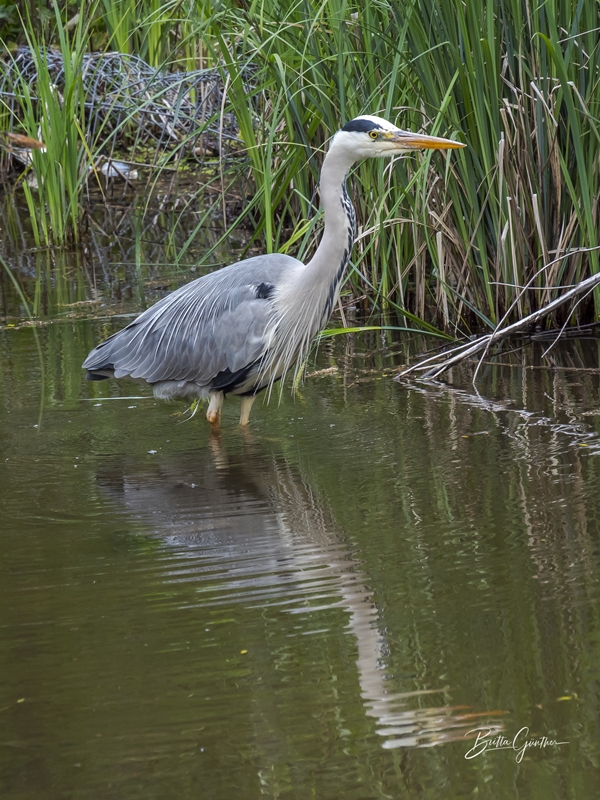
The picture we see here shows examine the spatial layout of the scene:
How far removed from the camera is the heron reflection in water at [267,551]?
263 centimetres

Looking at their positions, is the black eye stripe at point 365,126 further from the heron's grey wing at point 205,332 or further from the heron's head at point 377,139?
the heron's grey wing at point 205,332

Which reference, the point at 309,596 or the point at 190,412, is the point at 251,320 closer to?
the point at 190,412

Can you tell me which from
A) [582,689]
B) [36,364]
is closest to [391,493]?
[582,689]

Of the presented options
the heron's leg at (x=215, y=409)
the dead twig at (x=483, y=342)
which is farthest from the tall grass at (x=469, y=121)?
the heron's leg at (x=215, y=409)

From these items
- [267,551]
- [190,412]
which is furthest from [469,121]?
[267,551]

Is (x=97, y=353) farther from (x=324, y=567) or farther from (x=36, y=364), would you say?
(x=324, y=567)

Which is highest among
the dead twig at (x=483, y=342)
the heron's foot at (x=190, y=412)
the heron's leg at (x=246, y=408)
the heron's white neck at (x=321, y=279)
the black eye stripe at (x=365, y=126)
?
the black eye stripe at (x=365, y=126)

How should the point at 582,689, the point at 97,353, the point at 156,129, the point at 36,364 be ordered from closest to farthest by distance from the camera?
the point at 582,689 → the point at 97,353 → the point at 36,364 → the point at 156,129

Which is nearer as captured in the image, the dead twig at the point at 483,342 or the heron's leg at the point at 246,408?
the dead twig at the point at 483,342

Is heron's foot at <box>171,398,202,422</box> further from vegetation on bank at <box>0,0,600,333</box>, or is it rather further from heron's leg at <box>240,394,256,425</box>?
vegetation on bank at <box>0,0,600,333</box>

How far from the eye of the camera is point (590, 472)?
4.20m

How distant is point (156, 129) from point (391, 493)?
9.10m

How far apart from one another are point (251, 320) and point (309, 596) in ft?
7.74

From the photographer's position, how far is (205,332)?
5621mm
